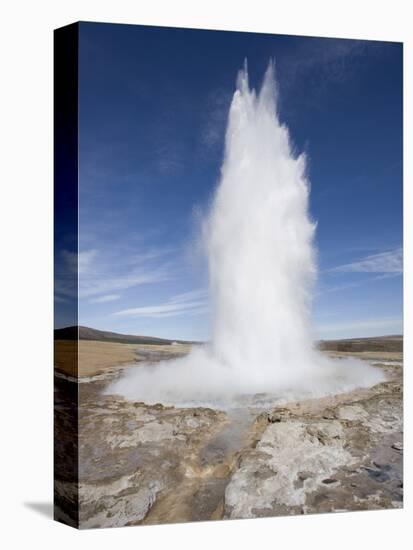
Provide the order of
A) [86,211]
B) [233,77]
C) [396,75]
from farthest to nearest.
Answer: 1. [396,75]
2. [233,77]
3. [86,211]

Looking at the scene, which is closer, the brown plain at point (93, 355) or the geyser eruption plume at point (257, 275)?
the brown plain at point (93, 355)

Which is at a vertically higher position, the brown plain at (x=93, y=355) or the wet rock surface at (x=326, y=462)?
the brown plain at (x=93, y=355)

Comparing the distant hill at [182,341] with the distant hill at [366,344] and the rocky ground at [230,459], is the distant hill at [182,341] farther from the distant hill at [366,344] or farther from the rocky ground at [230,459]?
the rocky ground at [230,459]

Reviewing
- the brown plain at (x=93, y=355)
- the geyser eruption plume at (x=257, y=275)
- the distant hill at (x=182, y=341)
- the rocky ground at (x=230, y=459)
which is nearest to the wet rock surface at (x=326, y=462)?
the rocky ground at (x=230, y=459)

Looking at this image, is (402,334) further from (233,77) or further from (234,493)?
(233,77)

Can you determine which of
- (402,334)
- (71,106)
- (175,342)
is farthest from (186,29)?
(402,334)

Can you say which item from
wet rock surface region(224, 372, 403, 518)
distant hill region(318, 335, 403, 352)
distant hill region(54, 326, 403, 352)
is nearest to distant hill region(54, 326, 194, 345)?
distant hill region(54, 326, 403, 352)

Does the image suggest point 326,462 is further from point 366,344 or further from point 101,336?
point 101,336
